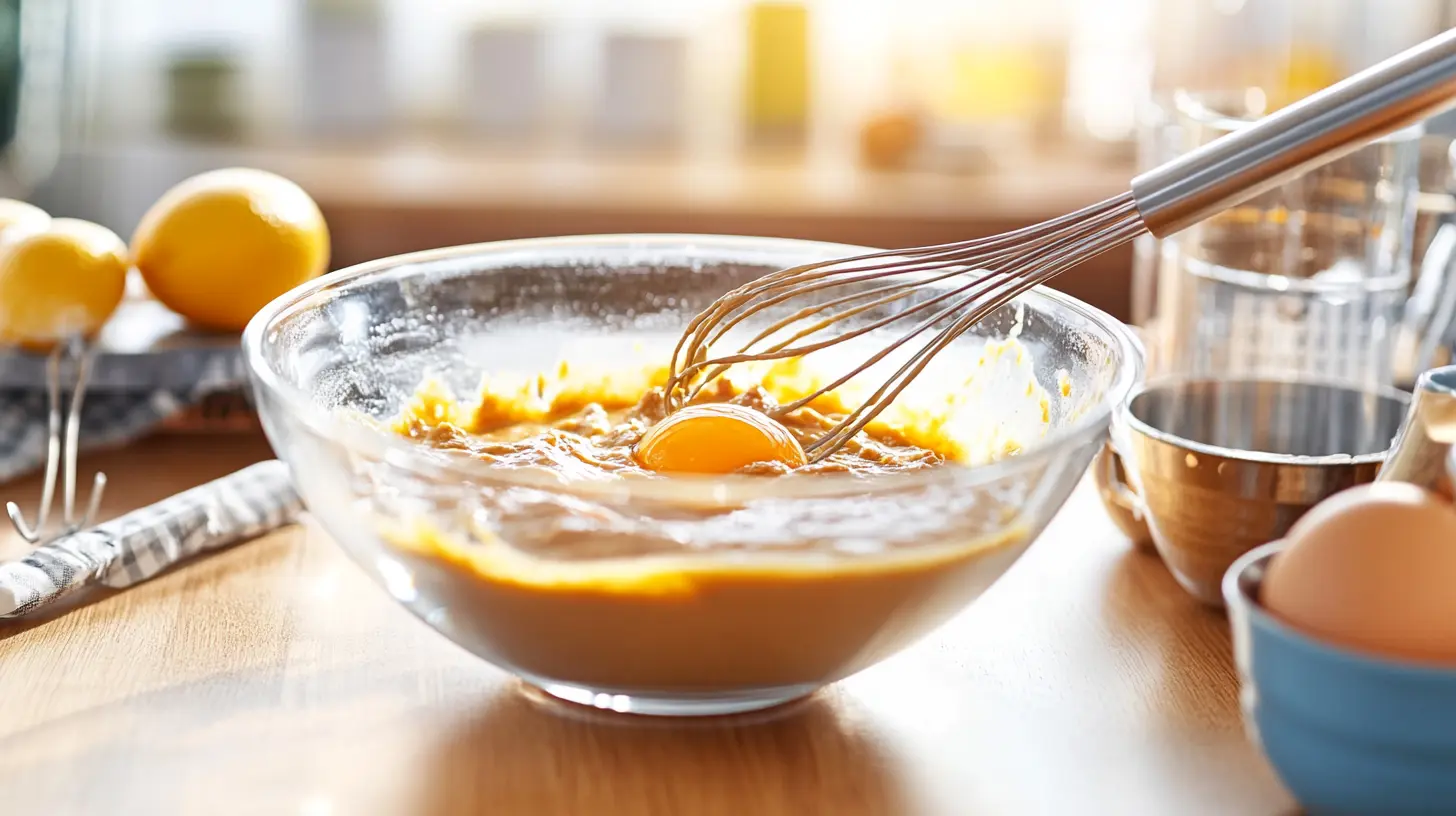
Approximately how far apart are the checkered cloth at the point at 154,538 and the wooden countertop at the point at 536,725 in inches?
0.6

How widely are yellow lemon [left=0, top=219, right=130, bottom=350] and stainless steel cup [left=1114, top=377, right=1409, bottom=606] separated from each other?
2.27 ft

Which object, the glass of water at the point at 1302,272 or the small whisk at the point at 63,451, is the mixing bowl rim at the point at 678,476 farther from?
the glass of water at the point at 1302,272

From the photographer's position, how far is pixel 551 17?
241 cm

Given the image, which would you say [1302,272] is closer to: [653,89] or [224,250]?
[224,250]

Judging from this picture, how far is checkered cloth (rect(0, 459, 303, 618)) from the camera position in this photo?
2.51 ft

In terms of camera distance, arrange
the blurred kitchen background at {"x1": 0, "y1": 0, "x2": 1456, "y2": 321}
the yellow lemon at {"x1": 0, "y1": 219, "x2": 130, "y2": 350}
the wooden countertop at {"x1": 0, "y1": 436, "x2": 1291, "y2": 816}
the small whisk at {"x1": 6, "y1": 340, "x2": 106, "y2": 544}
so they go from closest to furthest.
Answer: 1. the wooden countertop at {"x1": 0, "y1": 436, "x2": 1291, "y2": 816}
2. the small whisk at {"x1": 6, "y1": 340, "x2": 106, "y2": 544}
3. the yellow lemon at {"x1": 0, "y1": 219, "x2": 130, "y2": 350}
4. the blurred kitchen background at {"x1": 0, "y1": 0, "x2": 1456, "y2": 321}

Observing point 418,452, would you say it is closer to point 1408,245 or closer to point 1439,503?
point 1439,503

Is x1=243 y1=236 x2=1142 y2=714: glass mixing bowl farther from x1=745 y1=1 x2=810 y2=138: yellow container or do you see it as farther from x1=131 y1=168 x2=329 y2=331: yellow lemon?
x1=745 y1=1 x2=810 y2=138: yellow container

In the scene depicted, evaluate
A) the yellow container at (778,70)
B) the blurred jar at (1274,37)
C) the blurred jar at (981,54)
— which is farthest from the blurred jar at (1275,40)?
the yellow container at (778,70)

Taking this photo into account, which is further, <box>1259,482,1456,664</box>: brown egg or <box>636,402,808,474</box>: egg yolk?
<box>636,402,808,474</box>: egg yolk

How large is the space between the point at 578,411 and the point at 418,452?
361mm

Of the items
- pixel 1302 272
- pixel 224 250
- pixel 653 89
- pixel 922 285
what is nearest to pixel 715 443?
pixel 922 285

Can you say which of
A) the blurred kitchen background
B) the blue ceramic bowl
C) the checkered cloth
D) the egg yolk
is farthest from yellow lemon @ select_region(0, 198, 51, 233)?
the blurred kitchen background

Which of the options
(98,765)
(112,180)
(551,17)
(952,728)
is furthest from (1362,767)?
(112,180)
